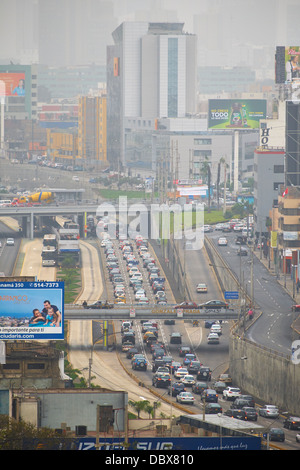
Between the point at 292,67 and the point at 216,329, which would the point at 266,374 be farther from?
the point at 292,67

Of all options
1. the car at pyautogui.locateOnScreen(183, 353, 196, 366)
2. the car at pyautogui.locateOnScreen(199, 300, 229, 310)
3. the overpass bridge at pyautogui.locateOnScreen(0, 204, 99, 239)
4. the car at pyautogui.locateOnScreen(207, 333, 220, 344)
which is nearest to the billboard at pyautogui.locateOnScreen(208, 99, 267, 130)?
the overpass bridge at pyautogui.locateOnScreen(0, 204, 99, 239)

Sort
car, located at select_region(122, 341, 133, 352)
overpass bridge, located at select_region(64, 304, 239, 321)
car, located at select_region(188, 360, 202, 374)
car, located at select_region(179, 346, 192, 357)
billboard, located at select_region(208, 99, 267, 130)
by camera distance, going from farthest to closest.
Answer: billboard, located at select_region(208, 99, 267, 130), overpass bridge, located at select_region(64, 304, 239, 321), car, located at select_region(122, 341, 133, 352), car, located at select_region(179, 346, 192, 357), car, located at select_region(188, 360, 202, 374)

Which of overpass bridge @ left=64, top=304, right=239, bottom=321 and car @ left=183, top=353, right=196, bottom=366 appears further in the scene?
overpass bridge @ left=64, top=304, right=239, bottom=321

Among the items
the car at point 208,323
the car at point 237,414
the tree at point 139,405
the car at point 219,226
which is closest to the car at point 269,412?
the car at point 237,414

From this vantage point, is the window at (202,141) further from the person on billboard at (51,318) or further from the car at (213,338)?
the person on billboard at (51,318)

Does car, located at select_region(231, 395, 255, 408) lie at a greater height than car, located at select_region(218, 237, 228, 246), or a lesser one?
lesser

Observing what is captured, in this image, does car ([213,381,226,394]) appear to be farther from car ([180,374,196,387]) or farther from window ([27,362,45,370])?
window ([27,362,45,370])

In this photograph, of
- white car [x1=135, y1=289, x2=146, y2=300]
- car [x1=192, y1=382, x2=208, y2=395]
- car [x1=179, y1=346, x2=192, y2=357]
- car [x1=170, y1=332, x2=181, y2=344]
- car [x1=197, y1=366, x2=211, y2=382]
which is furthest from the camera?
white car [x1=135, y1=289, x2=146, y2=300]

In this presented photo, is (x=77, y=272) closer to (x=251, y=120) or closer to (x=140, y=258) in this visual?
(x=140, y=258)
